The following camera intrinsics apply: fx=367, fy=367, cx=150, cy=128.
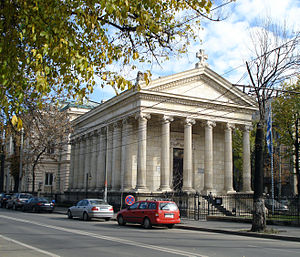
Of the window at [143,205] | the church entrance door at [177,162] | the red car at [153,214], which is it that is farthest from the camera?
the church entrance door at [177,162]

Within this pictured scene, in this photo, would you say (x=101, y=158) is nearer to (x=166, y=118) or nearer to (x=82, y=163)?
(x=82, y=163)

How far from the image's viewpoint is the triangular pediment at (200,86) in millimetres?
34500

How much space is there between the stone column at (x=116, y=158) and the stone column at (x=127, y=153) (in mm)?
1320

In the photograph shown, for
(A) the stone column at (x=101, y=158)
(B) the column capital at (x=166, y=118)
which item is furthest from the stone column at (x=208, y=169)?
(A) the stone column at (x=101, y=158)

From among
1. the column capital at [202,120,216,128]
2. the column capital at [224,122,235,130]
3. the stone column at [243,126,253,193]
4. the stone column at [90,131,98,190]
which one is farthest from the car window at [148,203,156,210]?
the stone column at [90,131,98,190]

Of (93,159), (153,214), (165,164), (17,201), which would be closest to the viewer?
(153,214)

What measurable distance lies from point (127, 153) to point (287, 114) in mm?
17477

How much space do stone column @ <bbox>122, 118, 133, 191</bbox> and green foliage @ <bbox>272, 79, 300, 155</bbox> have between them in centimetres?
1591

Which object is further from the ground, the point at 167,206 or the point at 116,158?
the point at 116,158

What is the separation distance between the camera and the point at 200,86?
36844 mm

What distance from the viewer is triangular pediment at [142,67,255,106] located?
3450cm

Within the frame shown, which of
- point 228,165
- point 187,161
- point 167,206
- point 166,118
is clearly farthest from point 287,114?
point 167,206

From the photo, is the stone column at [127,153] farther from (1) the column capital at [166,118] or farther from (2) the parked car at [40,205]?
(2) the parked car at [40,205]

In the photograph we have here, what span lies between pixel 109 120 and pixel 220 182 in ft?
45.0
